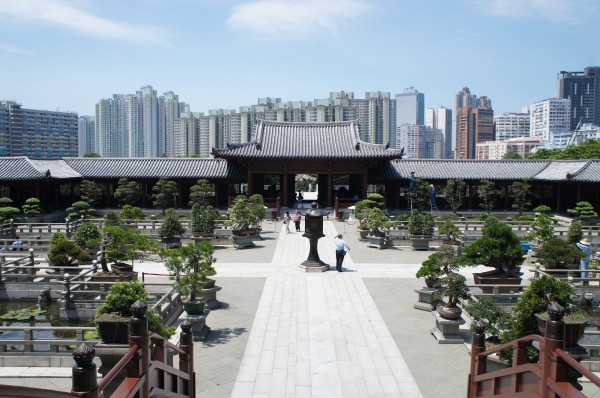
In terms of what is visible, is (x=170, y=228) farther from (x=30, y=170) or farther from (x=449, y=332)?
(x=30, y=170)

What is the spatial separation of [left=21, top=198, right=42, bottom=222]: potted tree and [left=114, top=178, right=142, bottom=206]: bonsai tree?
558 centimetres

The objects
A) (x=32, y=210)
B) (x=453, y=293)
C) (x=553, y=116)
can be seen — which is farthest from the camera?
(x=553, y=116)

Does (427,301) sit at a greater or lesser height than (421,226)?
lesser

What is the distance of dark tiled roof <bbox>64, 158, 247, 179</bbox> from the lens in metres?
40.5

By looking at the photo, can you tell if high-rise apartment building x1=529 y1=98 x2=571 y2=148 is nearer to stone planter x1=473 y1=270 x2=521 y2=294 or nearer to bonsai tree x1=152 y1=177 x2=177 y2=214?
bonsai tree x1=152 y1=177 x2=177 y2=214

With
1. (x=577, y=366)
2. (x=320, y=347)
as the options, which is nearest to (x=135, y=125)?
(x=320, y=347)

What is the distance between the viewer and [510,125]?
180375mm

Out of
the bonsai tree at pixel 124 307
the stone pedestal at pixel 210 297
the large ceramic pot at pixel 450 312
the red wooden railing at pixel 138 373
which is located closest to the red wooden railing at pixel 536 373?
the large ceramic pot at pixel 450 312

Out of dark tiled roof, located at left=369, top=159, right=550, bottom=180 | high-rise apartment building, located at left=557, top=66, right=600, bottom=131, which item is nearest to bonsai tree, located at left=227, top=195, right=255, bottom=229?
dark tiled roof, located at left=369, top=159, right=550, bottom=180

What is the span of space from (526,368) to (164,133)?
13874 centimetres

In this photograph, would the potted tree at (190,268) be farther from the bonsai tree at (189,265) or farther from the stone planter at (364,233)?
the stone planter at (364,233)

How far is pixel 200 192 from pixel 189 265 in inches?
959

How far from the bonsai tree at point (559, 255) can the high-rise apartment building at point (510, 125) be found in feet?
566

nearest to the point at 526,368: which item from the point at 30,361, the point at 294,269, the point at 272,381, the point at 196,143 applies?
the point at 272,381
